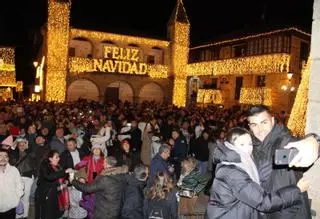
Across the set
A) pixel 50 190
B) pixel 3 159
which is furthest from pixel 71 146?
pixel 3 159

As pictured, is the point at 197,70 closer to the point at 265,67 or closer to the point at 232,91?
the point at 232,91

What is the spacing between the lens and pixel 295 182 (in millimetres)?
3266

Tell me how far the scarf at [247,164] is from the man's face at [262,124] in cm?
38

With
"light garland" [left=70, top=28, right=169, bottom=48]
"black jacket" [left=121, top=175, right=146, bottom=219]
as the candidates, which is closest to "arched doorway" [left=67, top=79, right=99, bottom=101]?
"light garland" [left=70, top=28, right=169, bottom=48]

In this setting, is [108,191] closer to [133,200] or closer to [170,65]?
[133,200]

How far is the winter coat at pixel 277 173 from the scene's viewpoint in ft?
10.6

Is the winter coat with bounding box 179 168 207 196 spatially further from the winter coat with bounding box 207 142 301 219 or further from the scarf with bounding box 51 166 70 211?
the winter coat with bounding box 207 142 301 219

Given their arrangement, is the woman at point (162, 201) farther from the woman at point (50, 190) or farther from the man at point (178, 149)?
the man at point (178, 149)

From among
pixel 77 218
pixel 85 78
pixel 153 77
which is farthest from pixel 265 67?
pixel 77 218

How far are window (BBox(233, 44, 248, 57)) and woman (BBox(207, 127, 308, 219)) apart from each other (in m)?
32.6

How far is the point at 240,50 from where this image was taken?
117ft

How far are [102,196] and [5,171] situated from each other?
162 centimetres

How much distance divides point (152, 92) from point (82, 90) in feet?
26.2

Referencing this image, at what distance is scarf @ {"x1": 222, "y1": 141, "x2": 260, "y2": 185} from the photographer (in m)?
3.23
